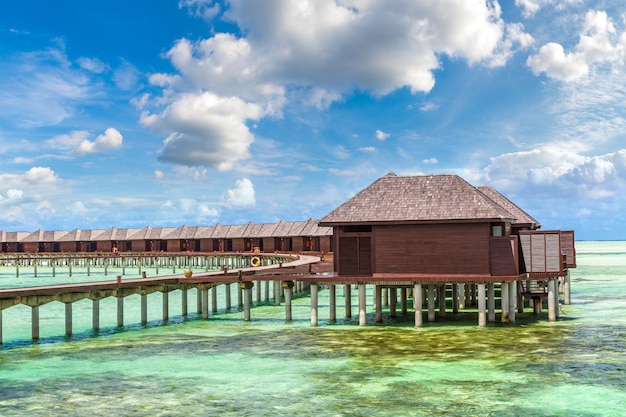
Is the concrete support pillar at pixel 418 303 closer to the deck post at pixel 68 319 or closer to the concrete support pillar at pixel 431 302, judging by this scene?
the concrete support pillar at pixel 431 302

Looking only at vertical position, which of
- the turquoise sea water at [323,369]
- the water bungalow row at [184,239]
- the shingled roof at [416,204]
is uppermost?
the shingled roof at [416,204]

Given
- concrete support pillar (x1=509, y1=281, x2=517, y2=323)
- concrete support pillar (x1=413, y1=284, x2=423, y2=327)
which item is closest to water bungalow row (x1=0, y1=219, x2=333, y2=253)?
concrete support pillar (x1=509, y1=281, x2=517, y2=323)

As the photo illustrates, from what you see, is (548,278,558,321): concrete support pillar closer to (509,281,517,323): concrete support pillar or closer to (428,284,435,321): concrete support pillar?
(509,281,517,323): concrete support pillar

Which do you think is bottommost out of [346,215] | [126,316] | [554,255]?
[126,316]

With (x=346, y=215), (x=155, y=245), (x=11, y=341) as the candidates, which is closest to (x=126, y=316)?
(x=11, y=341)

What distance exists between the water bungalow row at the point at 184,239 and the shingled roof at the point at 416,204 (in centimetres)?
4583

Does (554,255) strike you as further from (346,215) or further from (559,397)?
(559,397)

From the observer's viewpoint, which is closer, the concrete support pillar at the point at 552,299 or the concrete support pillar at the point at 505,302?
the concrete support pillar at the point at 505,302

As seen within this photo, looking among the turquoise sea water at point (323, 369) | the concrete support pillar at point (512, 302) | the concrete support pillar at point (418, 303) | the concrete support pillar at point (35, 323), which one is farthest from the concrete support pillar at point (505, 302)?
the concrete support pillar at point (35, 323)

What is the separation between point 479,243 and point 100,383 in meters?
17.7

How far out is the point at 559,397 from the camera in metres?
18.6

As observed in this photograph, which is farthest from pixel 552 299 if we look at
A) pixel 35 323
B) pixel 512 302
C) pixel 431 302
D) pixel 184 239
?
pixel 184 239

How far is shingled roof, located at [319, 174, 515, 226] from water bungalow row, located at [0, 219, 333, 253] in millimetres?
45825

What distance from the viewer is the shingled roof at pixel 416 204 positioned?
3056 cm
